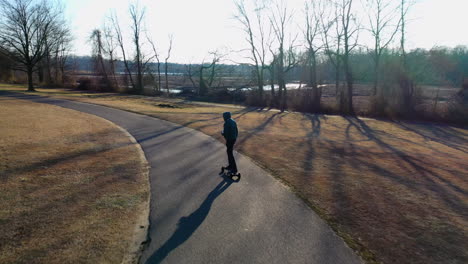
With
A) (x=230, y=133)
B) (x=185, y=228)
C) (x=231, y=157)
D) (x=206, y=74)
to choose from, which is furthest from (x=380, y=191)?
(x=206, y=74)

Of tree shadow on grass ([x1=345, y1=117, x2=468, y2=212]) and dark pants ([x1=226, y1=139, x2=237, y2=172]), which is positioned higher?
dark pants ([x1=226, y1=139, x2=237, y2=172])

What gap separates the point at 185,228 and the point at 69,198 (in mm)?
2673

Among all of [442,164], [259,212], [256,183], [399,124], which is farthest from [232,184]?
[399,124]

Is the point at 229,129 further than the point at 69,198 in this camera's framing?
Yes

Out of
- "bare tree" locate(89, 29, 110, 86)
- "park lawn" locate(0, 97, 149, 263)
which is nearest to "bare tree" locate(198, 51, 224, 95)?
"bare tree" locate(89, 29, 110, 86)

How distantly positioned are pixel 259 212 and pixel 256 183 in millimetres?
1672

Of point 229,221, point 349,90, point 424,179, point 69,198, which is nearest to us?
point 229,221

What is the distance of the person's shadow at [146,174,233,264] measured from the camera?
4.00 m

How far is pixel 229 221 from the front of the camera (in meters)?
5.08

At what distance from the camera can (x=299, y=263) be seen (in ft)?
12.9

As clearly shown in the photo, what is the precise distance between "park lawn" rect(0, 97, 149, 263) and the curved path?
47cm

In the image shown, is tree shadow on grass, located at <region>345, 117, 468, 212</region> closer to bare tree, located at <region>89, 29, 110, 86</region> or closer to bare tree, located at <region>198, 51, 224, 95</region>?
bare tree, located at <region>198, 51, 224, 95</region>

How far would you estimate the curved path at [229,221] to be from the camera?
4074mm

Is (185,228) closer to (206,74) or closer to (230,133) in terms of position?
(230,133)
